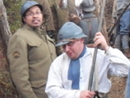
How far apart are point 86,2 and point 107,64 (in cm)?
324

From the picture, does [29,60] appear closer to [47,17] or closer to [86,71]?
[86,71]

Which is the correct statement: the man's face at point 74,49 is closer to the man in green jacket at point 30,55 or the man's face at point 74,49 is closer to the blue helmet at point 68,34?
the blue helmet at point 68,34

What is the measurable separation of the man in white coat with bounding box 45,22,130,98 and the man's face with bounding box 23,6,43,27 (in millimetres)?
862

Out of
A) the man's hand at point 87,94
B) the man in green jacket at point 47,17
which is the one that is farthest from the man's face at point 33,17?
the man in green jacket at point 47,17

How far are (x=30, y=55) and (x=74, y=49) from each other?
2.98ft

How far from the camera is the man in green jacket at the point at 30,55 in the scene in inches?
155

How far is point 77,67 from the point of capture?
128 inches

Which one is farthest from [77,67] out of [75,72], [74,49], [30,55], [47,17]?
[47,17]

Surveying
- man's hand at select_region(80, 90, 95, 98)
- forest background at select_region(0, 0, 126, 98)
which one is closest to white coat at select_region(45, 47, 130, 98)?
man's hand at select_region(80, 90, 95, 98)

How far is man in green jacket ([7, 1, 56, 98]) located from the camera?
12.9ft

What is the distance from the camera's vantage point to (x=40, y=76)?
13.4 ft

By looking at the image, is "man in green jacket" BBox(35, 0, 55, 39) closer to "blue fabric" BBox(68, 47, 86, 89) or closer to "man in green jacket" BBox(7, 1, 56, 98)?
"man in green jacket" BBox(7, 1, 56, 98)

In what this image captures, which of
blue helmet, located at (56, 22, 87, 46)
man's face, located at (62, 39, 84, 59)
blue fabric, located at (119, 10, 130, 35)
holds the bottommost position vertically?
blue fabric, located at (119, 10, 130, 35)

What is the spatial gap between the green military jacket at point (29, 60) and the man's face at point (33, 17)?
69 millimetres
